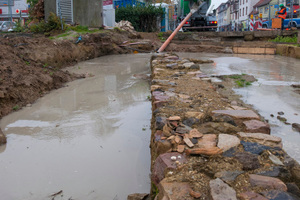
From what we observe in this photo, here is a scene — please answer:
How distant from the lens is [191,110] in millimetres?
2939

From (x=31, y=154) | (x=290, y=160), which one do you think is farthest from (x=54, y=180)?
(x=290, y=160)

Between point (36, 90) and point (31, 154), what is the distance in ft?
7.97

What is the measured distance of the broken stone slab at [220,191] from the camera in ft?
4.94

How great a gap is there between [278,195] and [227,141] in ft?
2.27

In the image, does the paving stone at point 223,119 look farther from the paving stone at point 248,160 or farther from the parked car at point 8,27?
the parked car at point 8,27

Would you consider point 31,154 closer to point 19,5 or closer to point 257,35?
point 257,35

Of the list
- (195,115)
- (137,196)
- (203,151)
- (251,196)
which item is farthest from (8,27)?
(251,196)

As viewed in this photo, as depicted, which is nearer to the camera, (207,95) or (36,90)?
(207,95)

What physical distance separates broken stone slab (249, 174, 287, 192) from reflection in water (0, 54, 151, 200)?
0.85 meters

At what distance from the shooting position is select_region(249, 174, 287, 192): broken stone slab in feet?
5.23

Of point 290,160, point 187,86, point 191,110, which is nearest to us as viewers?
point 290,160

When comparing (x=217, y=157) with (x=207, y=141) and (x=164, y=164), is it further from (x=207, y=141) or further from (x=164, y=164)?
(x=164, y=164)

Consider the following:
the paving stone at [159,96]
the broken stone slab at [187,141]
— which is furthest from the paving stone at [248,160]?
the paving stone at [159,96]

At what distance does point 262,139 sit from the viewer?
2232mm
